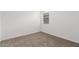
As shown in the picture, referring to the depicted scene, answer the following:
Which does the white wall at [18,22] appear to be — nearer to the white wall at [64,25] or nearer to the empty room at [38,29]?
the empty room at [38,29]

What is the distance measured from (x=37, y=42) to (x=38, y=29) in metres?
0.19

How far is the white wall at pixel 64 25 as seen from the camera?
1.40 metres

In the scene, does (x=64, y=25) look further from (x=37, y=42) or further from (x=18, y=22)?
(x=18, y=22)

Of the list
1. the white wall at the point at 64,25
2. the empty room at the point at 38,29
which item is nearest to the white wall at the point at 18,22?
the empty room at the point at 38,29

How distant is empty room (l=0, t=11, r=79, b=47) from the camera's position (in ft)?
4.61

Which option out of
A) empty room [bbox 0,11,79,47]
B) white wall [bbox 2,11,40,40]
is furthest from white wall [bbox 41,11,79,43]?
white wall [bbox 2,11,40,40]

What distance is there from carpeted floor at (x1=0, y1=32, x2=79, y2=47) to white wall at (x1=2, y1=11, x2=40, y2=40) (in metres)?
0.07

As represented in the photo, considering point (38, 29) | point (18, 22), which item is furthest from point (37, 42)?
point (18, 22)

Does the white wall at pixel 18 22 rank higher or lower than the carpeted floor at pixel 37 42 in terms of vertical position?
higher

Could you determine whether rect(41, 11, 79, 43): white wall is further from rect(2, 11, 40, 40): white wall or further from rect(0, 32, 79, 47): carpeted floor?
rect(2, 11, 40, 40): white wall

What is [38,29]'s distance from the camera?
149 centimetres
